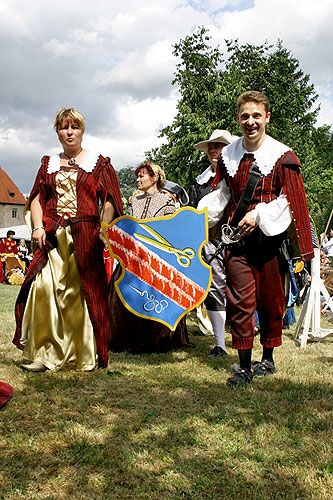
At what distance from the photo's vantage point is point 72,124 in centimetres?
407

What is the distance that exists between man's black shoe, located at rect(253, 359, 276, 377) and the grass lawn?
8 cm

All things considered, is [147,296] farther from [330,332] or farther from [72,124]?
[330,332]

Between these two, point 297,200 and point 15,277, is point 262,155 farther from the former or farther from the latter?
point 15,277

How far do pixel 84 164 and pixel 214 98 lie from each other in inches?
697

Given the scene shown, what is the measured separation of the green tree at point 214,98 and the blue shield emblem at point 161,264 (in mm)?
14698

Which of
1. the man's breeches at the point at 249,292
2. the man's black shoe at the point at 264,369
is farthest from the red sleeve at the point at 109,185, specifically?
the man's black shoe at the point at 264,369

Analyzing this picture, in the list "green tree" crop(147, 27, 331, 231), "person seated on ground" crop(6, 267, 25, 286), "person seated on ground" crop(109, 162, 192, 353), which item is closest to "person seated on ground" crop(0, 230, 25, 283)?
"person seated on ground" crop(6, 267, 25, 286)

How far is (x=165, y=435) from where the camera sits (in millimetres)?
2646

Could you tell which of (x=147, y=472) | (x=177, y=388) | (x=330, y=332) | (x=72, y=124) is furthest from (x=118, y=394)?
(x=330, y=332)

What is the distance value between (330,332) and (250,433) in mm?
3561

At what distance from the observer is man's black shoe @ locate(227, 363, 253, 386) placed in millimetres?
3646

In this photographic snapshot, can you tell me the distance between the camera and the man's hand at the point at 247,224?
11.7ft

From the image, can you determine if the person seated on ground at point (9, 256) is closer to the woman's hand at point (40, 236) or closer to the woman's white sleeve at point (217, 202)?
the woman's hand at point (40, 236)

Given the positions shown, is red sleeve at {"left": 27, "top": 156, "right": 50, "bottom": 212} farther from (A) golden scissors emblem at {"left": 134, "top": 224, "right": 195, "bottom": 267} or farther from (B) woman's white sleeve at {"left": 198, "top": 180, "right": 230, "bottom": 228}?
(B) woman's white sleeve at {"left": 198, "top": 180, "right": 230, "bottom": 228}
